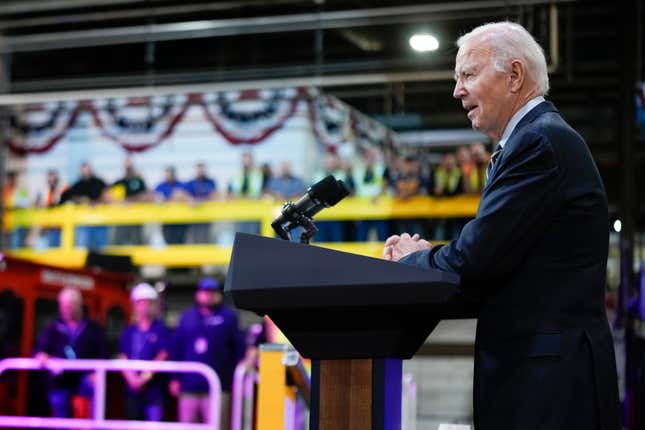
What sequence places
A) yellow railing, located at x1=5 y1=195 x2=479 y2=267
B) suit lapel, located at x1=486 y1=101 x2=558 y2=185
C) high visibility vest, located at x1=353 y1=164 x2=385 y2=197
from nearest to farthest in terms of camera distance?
suit lapel, located at x1=486 y1=101 x2=558 y2=185 → high visibility vest, located at x1=353 y1=164 x2=385 y2=197 → yellow railing, located at x1=5 y1=195 x2=479 y2=267

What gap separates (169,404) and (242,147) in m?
3.02

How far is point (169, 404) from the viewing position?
9211 millimetres

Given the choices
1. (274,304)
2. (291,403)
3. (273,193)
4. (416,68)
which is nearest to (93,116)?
(273,193)

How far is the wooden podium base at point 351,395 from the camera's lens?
1.97 meters

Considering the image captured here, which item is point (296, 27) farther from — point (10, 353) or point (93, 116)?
point (10, 353)

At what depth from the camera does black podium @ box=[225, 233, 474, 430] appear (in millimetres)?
1839

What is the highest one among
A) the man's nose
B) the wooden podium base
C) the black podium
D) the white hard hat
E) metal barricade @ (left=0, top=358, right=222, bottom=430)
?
the man's nose

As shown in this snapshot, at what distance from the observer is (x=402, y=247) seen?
2.14 metres

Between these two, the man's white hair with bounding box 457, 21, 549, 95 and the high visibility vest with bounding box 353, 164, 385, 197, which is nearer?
the man's white hair with bounding box 457, 21, 549, 95

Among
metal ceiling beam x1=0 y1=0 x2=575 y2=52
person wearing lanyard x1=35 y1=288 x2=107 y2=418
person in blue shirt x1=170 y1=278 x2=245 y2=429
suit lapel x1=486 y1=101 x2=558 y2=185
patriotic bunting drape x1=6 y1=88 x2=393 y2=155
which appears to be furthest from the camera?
patriotic bunting drape x1=6 y1=88 x2=393 y2=155

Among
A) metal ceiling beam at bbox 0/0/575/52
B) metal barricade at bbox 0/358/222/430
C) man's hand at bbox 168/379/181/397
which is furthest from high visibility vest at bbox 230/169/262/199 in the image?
metal barricade at bbox 0/358/222/430

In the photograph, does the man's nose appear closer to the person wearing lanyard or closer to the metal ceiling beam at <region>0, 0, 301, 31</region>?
the person wearing lanyard

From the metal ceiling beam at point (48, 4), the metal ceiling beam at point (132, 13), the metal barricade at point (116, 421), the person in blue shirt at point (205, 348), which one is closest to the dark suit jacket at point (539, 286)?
the metal barricade at point (116, 421)

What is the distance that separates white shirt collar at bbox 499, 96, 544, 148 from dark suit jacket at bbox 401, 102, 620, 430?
10cm
